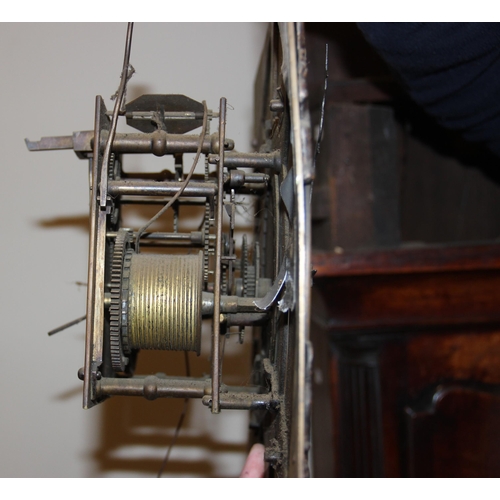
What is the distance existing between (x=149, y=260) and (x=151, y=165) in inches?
24.5

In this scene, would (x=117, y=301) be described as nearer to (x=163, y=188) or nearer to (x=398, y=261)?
(x=163, y=188)

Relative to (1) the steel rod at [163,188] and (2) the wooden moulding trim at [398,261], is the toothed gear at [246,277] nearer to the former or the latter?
(1) the steel rod at [163,188]

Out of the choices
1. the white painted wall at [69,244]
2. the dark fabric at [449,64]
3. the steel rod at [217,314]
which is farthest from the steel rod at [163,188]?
the dark fabric at [449,64]

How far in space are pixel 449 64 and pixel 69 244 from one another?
4.50 feet

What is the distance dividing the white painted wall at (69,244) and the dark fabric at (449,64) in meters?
0.50

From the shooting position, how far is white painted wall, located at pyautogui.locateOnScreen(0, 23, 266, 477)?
1514 mm

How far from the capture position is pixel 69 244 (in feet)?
5.44

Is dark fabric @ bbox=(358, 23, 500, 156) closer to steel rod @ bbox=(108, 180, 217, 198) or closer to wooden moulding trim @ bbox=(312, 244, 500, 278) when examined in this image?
wooden moulding trim @ bbox=(312, 244, 500, 278)

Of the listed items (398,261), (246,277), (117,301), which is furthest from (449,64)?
(117,301)

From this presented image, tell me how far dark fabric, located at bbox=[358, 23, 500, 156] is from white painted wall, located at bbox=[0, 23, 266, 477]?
1.65ft

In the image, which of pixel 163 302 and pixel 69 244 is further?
pixel 69 244

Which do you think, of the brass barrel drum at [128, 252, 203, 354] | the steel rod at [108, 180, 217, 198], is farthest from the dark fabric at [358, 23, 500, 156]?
the brass barrel drum at [128, 252, 203, 354]

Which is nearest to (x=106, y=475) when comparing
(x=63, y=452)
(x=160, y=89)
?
(x=63, y=452)

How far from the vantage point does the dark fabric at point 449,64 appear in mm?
1273
